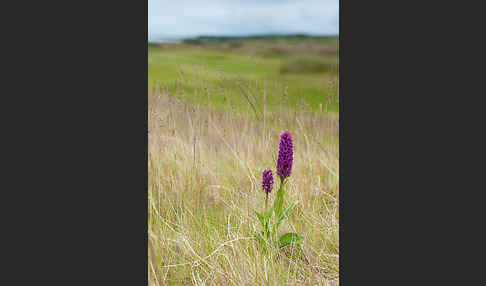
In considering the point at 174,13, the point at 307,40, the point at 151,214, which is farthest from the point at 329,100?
the point at 151,214

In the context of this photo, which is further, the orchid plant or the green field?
the green field

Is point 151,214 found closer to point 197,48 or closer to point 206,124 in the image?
point 206,124

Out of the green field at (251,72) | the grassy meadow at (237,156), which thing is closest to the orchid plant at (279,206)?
the grassy meadow at (237,156)

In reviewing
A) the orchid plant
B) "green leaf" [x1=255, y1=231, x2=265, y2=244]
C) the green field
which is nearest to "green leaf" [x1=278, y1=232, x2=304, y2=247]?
the orchid plant

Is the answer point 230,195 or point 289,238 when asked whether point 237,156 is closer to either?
point 230,195

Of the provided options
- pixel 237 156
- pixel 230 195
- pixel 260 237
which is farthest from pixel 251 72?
pixel 260 237

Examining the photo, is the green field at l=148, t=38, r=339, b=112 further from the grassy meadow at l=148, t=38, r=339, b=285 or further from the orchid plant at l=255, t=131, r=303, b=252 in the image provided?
the orchid plant at l=255, t=131, r=303, b=252
